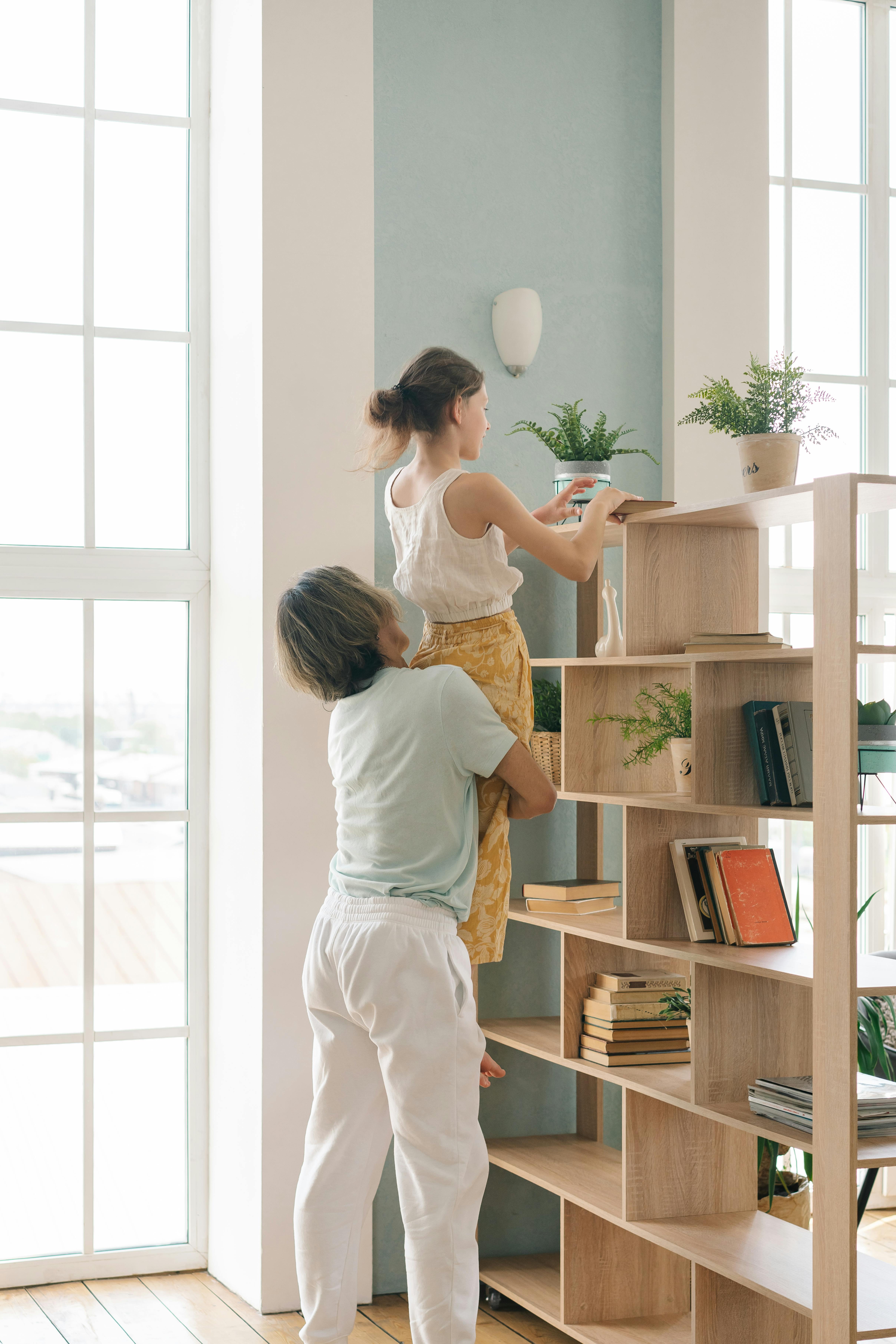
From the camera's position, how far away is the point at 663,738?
8.50 feet

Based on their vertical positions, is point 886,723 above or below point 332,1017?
above

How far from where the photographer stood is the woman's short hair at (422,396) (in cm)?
235

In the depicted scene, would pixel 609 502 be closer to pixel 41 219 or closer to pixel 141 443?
pixel 141 443

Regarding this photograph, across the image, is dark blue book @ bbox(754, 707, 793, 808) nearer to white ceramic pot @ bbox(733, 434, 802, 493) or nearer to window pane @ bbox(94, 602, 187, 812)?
white ceramic pot @ bbox(733, 434, 802, 493)

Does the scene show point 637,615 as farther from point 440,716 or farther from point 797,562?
point 797,562

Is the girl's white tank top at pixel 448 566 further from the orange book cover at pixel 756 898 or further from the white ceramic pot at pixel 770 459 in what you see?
the orange book cover at pixel 756 898

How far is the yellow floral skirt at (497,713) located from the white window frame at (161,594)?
3.86ft

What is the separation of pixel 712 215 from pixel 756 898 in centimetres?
183

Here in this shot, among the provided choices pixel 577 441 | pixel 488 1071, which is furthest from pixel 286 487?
pixel 488 1071

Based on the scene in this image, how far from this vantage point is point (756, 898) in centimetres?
246

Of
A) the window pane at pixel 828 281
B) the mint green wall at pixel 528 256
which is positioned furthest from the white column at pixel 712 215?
the window pane at pixel 828 281

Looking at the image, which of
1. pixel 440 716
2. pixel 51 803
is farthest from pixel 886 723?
pixel 51 803

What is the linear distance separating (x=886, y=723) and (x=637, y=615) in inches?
25.4

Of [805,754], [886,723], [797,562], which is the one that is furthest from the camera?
[797,562]
